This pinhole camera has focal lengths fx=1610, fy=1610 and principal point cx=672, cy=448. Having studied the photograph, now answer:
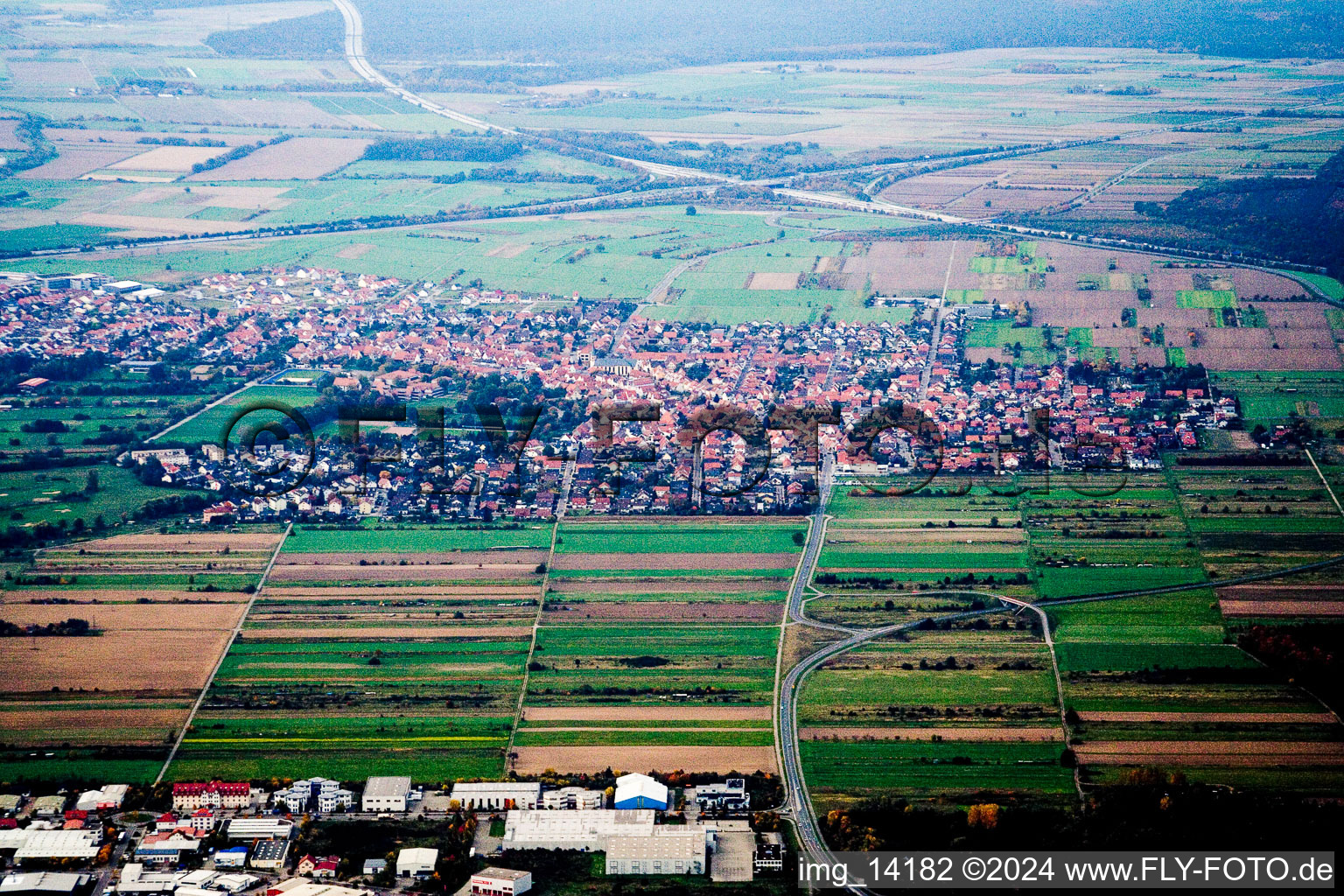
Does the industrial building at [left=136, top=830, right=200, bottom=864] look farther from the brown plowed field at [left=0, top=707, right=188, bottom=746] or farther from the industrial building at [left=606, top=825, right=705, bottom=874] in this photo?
the industrial building at [left=606, top=825, right=705, bottom=874]

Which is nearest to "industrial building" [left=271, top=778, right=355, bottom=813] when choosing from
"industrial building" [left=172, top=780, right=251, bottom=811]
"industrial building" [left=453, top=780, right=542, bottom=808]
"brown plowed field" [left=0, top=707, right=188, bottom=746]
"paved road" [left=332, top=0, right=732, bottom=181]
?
"industrial building" [left=172, top=780, right=251, bottom=811]

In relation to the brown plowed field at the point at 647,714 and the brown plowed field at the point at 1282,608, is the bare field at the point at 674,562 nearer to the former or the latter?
the brown plowed field at the point at 647,714

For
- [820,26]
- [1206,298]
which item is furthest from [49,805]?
[820,26]

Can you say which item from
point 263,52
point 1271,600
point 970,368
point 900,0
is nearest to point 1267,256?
point 970,368

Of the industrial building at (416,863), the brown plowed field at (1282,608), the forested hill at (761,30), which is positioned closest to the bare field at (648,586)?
the brown plowed field at (1282,608)

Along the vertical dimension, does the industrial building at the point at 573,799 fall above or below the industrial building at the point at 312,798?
above

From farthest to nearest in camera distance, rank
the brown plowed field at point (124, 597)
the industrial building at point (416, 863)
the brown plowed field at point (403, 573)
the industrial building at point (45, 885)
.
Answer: the brown plowed field at point (403, 573) < the brown plowed field at point (124, 597) < the industrial building at point (416, 863) < the industrial building at point (45, 885)
